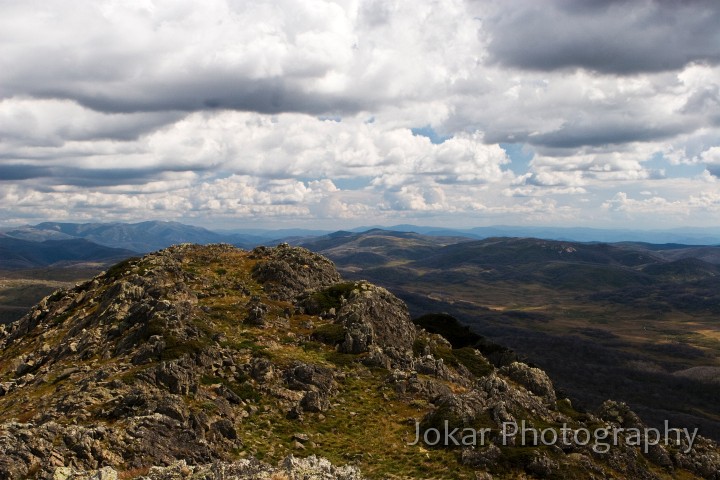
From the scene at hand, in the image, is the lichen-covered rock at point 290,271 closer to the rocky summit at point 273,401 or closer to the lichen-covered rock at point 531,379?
the rocky summit at point 273,401

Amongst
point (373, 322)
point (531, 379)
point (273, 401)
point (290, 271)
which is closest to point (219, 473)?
point (273, 401)

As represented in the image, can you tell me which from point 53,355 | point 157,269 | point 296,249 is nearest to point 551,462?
point 53,355

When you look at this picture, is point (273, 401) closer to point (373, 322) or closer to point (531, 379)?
point (373, 322)

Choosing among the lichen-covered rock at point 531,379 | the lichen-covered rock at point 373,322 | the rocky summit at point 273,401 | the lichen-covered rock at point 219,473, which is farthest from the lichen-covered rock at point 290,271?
the lichen-covered rock at point 219,473

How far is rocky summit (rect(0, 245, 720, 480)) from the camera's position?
3231 cm

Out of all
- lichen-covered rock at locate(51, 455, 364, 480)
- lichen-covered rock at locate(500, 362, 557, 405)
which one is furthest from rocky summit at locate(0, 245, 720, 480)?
lichen-covered rock at locate(500, 362, 557, 405)

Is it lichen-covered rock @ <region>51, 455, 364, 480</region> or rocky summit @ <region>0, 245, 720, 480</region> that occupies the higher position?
lichen-covered rock @ <region>51, 455, 364, 480</region>

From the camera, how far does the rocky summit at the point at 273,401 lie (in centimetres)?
3231

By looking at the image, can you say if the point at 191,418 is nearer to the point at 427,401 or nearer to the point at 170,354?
the point at 170,354

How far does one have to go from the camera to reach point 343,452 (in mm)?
39156

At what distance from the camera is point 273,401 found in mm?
46469

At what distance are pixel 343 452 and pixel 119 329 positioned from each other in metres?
36.4

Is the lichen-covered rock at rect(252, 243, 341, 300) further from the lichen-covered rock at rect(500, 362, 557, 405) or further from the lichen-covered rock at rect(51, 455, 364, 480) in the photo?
the lichen-covered rock at rect(51, 455, 364, 480)

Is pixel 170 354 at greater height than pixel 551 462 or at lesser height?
greater
